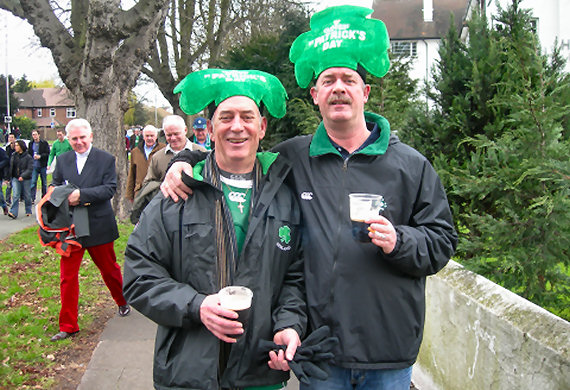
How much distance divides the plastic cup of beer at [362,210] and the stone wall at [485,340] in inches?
47.7

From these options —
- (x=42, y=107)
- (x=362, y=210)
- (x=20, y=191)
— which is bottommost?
(x=20, y=191)

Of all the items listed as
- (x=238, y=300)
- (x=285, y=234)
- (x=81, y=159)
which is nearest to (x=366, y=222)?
(x=285, y=234)

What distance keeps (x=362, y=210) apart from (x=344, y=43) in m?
0.83

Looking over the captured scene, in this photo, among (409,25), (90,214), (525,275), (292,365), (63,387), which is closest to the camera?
(292,365)

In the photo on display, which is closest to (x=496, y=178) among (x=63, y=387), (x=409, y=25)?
(x=63, y=387)

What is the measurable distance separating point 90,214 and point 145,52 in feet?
22.5

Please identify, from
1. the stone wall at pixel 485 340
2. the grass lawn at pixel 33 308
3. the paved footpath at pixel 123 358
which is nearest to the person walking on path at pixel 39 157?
the grass lawn at pixel 33 308

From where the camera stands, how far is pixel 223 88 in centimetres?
239

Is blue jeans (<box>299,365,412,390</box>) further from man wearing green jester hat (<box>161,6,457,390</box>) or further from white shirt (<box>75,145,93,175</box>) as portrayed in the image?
white shirt (<box>75,145,93,175</box>)

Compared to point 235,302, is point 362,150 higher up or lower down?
higher up

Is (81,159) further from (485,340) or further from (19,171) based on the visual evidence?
(19,171)

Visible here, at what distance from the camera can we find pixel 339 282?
7.55 ft

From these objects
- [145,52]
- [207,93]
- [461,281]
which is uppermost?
[145,52]

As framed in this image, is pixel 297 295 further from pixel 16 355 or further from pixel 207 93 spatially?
pixel 16 355
